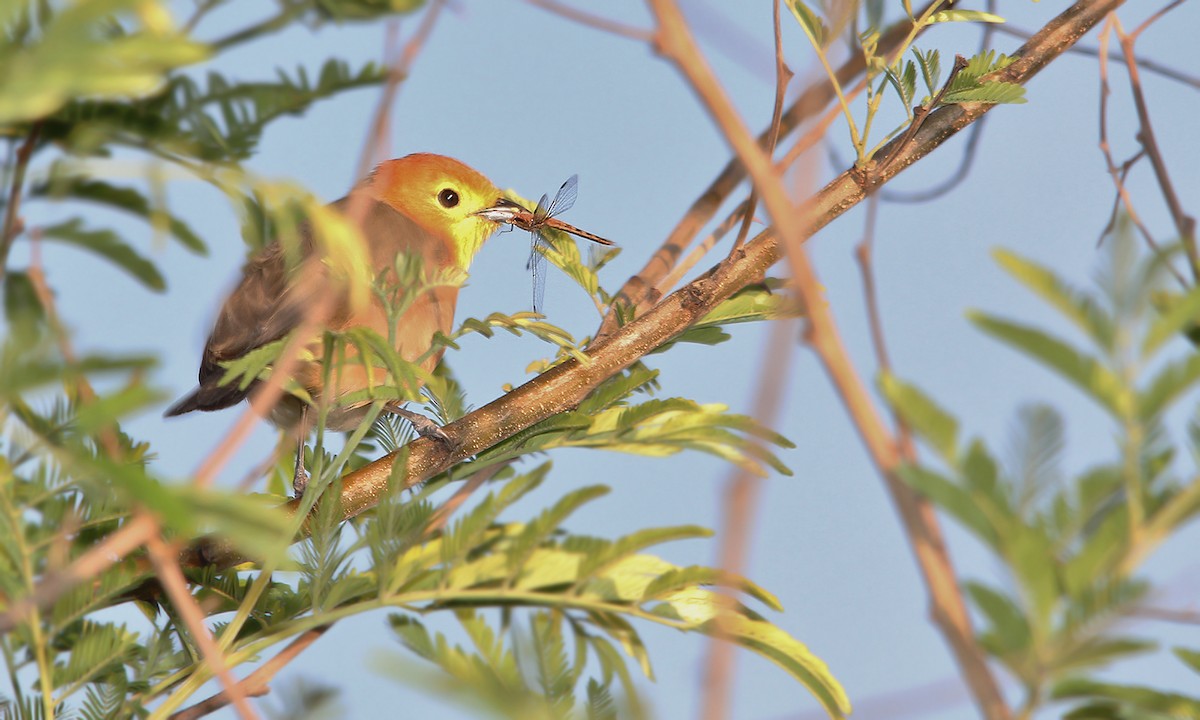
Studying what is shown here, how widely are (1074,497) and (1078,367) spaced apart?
0.37 ft

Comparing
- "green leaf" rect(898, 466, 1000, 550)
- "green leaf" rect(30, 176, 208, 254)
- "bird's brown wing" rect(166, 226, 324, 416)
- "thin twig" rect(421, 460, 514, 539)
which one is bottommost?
"green leaf" rect(898, 466, 1000, 550)

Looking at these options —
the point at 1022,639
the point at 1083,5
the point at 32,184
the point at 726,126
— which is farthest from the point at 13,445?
the point at 1083,5

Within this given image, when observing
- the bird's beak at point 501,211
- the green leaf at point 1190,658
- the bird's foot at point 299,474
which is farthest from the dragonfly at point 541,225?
the green leaf at point 1190,658

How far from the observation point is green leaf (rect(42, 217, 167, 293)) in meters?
1.85

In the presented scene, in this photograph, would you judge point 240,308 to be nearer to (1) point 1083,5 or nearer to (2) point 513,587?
(2) point 513,587

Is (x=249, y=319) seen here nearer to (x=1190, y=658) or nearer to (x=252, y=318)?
(x=252, y=318)

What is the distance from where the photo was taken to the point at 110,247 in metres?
1.93

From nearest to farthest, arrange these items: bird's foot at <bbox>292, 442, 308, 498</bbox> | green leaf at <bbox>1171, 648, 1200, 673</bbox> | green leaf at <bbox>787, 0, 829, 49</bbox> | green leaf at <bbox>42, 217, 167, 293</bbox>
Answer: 1. green leaf at <bbox>1171, 648, 1200, 673</bbox>
2. green leaf at <bbox>42, 217, 167, 293</bbox>
3. green leaf at <bbox>787, 0, 829, 49</bbox>
4. bird's foot at <bbox>292, 442, 308, 498</bbox>

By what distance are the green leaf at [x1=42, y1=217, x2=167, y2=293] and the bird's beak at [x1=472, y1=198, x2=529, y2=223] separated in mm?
2130

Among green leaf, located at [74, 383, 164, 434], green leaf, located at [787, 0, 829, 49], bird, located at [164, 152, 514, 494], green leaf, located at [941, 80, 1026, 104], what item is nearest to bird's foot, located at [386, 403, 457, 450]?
bird, located at [164, 152, 514, 494]

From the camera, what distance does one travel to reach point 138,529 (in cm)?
107

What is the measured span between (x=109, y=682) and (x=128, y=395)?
1.22 meters

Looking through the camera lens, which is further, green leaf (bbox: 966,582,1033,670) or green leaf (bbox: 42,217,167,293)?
green leaf (bbox: 42,217,167,293)

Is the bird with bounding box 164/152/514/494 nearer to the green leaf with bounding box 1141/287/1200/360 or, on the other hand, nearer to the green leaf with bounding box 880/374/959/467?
the green leaf with bounding box 880/374/959/467
